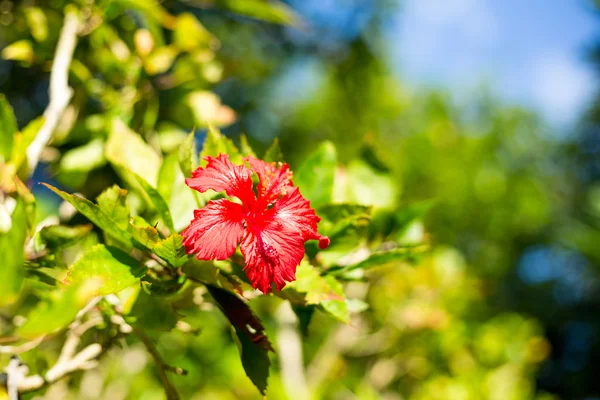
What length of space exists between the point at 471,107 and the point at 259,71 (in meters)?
7.12

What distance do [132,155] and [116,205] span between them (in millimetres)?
241

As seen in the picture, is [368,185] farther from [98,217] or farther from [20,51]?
[20,51]

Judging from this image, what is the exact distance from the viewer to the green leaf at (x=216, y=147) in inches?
29.7

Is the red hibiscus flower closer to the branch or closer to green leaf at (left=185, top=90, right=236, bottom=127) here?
the branch

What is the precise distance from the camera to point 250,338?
26.6 inches

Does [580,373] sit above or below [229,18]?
below

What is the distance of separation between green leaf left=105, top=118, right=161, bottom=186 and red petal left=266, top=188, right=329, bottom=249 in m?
0.32

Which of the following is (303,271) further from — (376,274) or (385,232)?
(376,274)

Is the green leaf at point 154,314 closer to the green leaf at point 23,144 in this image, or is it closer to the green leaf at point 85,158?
the green leaf at point 23,144

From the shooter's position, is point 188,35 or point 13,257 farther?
point 188,35

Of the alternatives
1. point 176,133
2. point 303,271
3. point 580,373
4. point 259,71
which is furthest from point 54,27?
point 580,373

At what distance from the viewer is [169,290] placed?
2.38 feet

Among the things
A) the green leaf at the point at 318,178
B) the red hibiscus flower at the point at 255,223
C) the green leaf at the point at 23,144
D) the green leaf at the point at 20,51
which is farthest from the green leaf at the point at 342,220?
the green leaf at the point at 20,51

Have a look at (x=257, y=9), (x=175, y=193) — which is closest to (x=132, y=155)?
(x=175, y=193)
